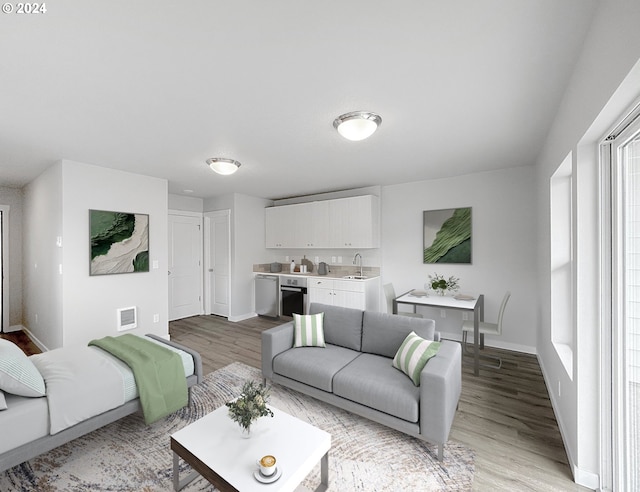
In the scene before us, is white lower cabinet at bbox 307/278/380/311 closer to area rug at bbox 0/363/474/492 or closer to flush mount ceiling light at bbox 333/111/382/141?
area rug at bbox 0/363/474/492

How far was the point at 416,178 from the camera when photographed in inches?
174

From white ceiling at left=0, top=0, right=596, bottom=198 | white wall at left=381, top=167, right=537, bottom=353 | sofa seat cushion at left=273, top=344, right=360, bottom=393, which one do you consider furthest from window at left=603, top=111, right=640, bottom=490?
white wall at left=381, top=167, right=537, bottom=353

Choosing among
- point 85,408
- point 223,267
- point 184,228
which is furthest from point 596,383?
point 184,228

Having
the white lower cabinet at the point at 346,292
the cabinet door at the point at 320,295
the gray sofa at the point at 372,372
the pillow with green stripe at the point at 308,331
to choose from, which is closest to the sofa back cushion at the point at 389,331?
the gray sofa at the point at 372,372

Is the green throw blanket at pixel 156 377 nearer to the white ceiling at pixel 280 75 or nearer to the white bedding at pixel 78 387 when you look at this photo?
the white bedding at pixel 78 387

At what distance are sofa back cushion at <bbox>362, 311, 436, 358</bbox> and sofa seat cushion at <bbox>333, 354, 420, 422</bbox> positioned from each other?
206 millimetres

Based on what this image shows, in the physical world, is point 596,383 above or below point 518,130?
below

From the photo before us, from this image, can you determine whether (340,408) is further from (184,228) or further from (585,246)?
(184,228)

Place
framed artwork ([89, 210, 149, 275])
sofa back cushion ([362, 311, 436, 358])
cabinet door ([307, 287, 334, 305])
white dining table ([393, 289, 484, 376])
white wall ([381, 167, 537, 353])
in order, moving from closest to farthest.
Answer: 1. sofa back cushion ([362, 311, 436, 358])
2. white dining table ([393, 289, 484, 376])
3. framed artwork ([89, 210, 149, 275])
4. white wall ([381, 167, 537, 353])
5. cabinet door ([307, 287, 334, 305])

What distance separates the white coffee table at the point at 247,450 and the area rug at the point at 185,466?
0.79ft

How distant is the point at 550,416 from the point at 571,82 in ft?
8.53

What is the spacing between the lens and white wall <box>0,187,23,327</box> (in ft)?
16.1

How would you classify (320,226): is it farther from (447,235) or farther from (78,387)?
(78,387)

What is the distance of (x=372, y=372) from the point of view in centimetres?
237
